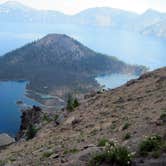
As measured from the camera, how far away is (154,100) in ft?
80.2

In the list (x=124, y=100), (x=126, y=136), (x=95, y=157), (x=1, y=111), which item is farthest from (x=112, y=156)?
(x=1, y=111)

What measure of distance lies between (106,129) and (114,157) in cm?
977

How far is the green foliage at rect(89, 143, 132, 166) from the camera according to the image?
10.3 metres

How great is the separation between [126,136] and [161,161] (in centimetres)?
539

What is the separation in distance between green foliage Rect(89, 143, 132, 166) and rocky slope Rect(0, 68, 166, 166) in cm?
44

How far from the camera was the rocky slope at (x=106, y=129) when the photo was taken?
14.0m

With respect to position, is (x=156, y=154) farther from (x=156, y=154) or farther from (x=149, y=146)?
(x=149, y=146)

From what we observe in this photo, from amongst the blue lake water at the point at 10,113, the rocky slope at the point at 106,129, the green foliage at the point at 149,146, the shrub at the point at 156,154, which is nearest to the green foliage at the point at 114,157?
the rocky slope at the point at 106,129

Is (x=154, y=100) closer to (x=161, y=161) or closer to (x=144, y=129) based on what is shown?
(x=144, y=129)

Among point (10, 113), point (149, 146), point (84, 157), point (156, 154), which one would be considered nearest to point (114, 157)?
point (156, 154)

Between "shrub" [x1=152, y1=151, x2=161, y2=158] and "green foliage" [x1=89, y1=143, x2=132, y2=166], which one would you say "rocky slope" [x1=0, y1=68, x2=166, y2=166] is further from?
"green foliage" [x1=89, y1=143, x2=132, y2=166]

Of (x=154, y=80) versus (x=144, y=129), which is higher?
(x=154, y=80)

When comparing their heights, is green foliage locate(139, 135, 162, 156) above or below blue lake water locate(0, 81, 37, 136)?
above

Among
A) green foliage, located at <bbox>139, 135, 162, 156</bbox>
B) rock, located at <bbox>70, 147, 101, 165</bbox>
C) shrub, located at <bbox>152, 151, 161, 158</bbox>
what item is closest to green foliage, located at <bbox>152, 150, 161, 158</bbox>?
shrub, located at <bbox>152, 151, 161, 158</bbox>
